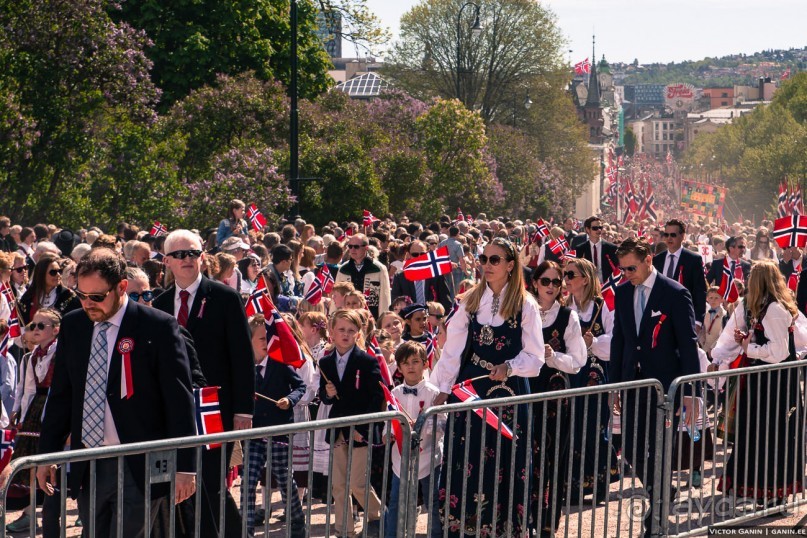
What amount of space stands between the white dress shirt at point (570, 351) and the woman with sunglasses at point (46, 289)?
11.7ft

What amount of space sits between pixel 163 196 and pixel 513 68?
37.2 m

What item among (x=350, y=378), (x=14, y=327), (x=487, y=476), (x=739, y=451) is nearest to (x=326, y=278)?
(x=14, y=327)

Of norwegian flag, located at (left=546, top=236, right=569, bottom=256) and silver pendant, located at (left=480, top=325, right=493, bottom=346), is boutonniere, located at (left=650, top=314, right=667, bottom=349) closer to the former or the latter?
silver pendant, located at (left=480, top=325, right=493, bottom=346)

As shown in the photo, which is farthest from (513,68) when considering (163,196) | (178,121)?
(163,196)

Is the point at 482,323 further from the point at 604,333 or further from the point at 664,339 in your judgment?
the point at 604,333

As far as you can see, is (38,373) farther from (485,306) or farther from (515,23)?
(515,23)

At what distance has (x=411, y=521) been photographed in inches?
231

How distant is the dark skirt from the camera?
6375 millimetres

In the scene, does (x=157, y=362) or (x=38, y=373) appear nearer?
(x=157, y=362)

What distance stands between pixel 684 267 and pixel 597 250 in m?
3.27

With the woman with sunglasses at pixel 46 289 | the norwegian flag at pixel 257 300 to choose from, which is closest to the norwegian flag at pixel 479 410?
the norwegian flag at pixel 257 300

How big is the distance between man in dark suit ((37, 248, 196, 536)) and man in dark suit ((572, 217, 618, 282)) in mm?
9022

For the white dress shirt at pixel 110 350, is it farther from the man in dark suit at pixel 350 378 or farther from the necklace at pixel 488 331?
the man in dark suit at pixel 350 378

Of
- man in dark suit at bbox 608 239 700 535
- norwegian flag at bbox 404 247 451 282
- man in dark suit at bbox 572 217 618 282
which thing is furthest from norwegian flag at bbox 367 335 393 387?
man in dark suit at bbox 572 217 618 282
